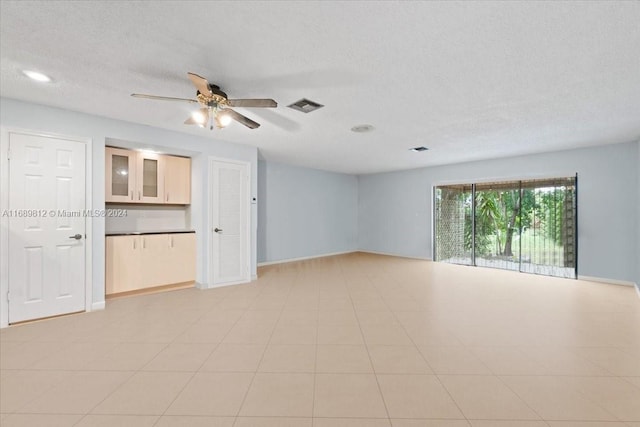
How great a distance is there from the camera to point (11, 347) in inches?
Result: 105

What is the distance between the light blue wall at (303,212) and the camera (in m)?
7.04

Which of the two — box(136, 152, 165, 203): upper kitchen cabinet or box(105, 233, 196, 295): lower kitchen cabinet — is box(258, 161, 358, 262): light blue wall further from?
box(136, 152, 165, 203): upper kitchen cabinet

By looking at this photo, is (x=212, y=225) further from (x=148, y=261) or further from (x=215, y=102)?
(x=215, y=102)

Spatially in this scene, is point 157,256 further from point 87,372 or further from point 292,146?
point 292,146

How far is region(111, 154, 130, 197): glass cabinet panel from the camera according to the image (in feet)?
14.0

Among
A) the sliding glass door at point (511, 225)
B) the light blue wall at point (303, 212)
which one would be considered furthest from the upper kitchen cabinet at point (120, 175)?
the sliding glass door at point (511, 225)

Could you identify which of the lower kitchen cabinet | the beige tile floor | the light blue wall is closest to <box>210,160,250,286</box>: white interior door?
the lower kitchen cabinet

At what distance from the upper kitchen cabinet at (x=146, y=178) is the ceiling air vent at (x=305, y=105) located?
100.0 inches

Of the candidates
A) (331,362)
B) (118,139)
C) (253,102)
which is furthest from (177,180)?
(331,362)

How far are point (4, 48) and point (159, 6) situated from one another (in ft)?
5.03

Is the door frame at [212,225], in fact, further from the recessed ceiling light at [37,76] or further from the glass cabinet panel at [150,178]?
the recessed ceiling light at [37,76]

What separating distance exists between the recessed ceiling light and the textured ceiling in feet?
0.20

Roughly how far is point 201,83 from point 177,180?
2.96 meters

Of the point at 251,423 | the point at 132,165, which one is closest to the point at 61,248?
the point at 132,165
